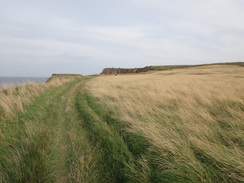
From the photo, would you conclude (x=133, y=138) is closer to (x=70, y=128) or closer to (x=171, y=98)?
(x=70, y=128)

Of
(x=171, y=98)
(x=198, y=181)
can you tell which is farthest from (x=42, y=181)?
(x=171, y=98)

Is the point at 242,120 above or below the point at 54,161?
above

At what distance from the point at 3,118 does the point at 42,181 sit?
4.72m

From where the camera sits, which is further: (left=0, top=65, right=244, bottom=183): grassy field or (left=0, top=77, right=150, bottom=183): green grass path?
(left=0, top=77, right=150, bottom=183): green grass path

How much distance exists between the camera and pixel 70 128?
233 inches

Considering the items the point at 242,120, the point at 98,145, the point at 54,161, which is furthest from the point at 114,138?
the point at 242,120

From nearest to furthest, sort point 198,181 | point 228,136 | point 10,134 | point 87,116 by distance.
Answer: point 198,181
point 228,136
point 10,134
point 87,116

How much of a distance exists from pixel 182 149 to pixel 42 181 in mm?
2931

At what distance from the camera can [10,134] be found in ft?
16.9

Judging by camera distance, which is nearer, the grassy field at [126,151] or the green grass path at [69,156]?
the grassy field at [126,151]

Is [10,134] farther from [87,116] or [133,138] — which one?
[133,138]

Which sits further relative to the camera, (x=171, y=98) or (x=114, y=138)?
(x=171, y=98)

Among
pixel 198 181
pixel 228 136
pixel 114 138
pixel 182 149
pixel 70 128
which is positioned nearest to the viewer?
pixel 198 181

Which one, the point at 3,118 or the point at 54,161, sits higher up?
the point at 3,118
